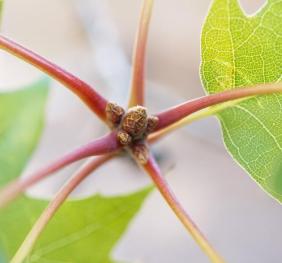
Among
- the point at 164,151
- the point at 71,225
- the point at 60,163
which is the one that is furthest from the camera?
the point at 164,151

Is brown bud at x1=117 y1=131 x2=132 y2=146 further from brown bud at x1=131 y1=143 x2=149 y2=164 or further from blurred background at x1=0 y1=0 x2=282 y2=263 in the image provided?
blurred background at x1=0 y1=0 x2=282 y2=263

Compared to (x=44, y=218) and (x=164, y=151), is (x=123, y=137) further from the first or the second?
(x=164, y=151)

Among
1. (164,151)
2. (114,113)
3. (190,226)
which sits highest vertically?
(164,151)

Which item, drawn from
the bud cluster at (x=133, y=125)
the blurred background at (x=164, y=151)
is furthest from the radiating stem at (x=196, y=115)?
the blurred background at (x=164, y=151)

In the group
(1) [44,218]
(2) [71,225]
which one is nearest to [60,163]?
(1) [44,218]

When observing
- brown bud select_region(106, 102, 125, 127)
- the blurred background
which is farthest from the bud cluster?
the blurred background

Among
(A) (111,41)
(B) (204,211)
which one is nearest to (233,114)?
(A) (111,41)

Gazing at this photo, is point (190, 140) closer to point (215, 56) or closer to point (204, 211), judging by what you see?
point (204, 211)

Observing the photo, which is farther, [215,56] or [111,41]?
[111,41]
